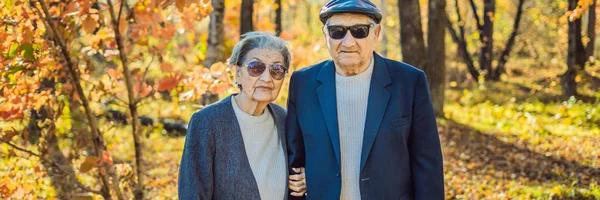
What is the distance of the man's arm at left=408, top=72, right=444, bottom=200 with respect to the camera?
9.59ft

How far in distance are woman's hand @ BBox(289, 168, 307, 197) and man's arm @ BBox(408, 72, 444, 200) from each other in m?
0.55

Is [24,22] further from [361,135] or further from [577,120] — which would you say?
[577,120]

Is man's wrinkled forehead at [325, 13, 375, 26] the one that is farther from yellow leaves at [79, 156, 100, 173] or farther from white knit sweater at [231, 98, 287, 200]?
yellow leaves at [79, 156, 100, 173]

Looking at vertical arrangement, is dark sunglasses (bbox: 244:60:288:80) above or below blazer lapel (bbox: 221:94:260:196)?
above

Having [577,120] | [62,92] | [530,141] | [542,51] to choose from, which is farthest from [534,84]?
[62,92]

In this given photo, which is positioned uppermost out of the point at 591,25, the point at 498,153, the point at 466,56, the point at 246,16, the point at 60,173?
the point at 246,16

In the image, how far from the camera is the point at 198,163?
3049 mm

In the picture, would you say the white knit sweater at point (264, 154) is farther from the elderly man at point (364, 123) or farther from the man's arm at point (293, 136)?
the elderly man at point (364, 123)

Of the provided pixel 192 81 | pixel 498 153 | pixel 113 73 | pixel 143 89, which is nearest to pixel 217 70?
pixel 192 81

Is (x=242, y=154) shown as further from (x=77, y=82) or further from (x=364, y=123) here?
(x=77, y=82)

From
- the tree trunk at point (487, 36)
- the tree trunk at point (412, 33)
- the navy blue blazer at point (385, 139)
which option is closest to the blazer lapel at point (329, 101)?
the navy blue blazer at point (385, 139)

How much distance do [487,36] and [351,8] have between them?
1559cm

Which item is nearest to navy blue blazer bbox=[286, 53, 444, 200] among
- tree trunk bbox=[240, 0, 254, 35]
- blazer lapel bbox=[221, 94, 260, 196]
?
blazer lapel bbox=[221, 94, 260, 196]

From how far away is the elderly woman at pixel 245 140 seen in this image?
9.96ft
